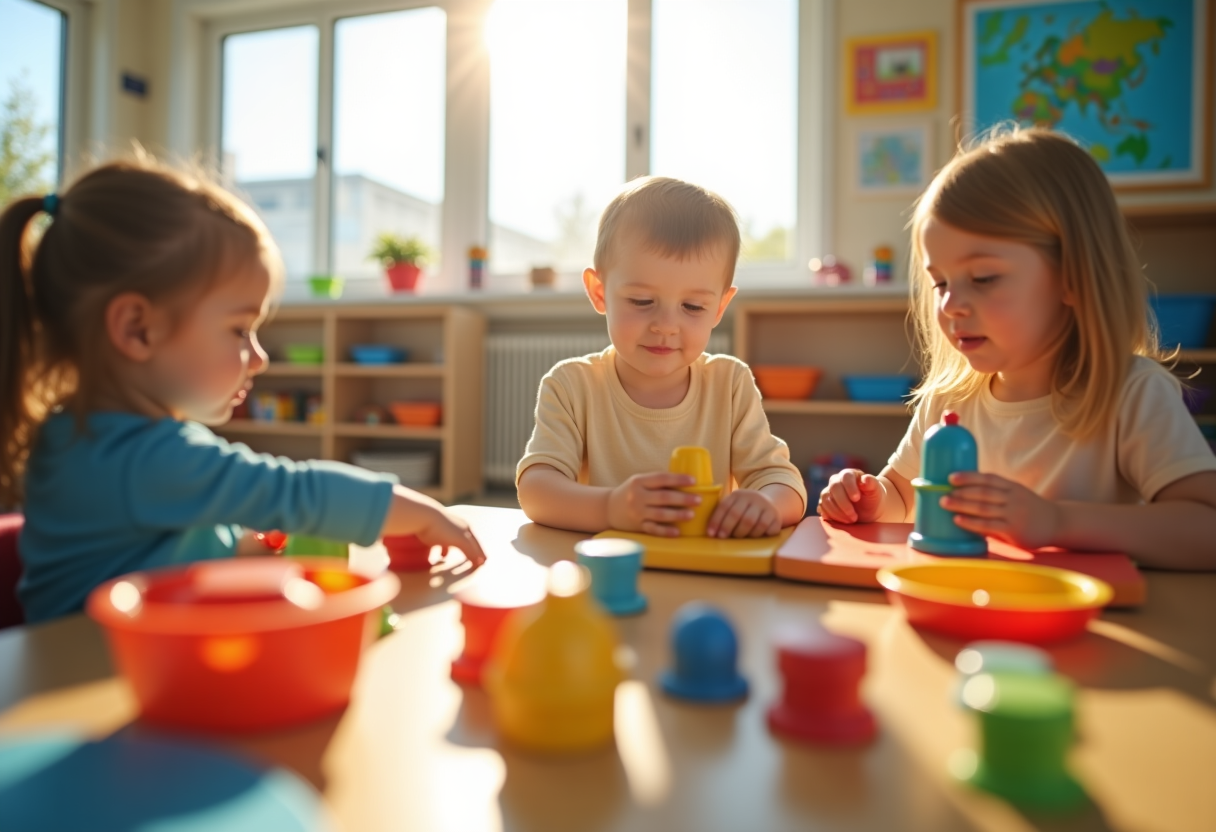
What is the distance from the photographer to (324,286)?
163 inches

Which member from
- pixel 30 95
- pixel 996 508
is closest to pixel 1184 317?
pixel 996 508

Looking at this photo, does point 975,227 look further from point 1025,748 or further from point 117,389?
point 117,389

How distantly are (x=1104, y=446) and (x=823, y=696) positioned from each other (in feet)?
2.54

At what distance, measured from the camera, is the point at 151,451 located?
0.68 m

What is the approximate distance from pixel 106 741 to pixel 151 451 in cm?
39

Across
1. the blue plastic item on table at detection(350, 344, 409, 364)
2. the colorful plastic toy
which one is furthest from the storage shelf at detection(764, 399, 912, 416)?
the colorful plastic toy

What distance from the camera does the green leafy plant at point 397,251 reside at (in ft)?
13.1

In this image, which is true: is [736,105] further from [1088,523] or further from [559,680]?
[559,680]

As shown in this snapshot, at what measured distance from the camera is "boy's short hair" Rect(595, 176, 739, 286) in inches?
Result: 47.4

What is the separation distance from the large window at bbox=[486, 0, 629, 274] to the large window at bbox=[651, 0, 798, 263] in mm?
211

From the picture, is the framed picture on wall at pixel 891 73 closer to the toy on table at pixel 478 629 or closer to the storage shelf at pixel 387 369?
the storage shelf at pixel 387 369

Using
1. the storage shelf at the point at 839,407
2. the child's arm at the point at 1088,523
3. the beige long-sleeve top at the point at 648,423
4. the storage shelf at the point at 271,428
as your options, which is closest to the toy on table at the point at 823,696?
the child's arm at the point at 1088,523

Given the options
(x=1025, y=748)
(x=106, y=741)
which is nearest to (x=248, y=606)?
(x=106, y=741)

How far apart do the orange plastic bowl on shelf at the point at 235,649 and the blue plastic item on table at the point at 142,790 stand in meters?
0.04
